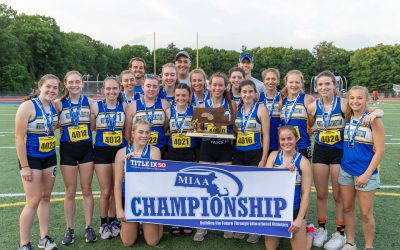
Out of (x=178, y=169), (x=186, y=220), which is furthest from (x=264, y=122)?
(x=186, y=220)

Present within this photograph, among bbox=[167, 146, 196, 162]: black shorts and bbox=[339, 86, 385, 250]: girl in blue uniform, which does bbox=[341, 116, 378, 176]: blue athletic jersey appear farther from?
bbox=[167, 146, 196, 162]: black shorts

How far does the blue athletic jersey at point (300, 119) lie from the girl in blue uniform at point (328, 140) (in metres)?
0.10

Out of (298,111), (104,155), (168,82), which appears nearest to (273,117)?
(298,111)

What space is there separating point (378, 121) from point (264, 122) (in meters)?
1.14

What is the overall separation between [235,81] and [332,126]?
1273 millimetres

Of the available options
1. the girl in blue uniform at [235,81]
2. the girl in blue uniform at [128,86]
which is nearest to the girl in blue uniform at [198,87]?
the girl in blue uniform at [235,81]

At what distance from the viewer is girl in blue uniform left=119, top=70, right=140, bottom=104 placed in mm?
4574

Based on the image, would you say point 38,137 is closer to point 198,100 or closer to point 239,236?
point 198,100

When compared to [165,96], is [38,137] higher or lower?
lower

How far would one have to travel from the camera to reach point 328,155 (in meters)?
3.84

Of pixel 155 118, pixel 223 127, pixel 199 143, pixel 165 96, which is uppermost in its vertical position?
pixel 165 96

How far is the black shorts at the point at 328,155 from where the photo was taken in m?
3.82

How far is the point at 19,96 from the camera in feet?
134

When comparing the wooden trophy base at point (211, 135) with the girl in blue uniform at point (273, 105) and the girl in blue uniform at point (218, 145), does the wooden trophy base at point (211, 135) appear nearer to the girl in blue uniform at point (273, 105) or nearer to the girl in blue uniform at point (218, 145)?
the girl in blue uniform at point (218, 145)
